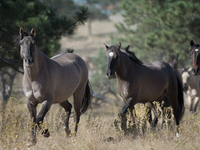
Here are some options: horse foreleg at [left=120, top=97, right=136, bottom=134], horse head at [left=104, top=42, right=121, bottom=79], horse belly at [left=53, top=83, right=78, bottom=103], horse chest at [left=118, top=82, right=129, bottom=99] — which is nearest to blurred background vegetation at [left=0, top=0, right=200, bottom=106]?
horse belly at [left=53, top=83, right=78, bottom=103]

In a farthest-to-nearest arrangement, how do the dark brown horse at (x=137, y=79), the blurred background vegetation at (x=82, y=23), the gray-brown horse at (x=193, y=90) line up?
the gray-brown horse at (x=193, y=90), the blurred background vegetation at (x=82, y=23), the dark brown horse at (x=137, y=79)

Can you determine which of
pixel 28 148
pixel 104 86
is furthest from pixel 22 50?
pixel 104 86

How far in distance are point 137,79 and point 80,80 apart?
1.42 m

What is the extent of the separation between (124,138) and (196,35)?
8.62 meters

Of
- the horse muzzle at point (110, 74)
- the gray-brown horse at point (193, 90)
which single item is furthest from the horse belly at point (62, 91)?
the gray-brown horse at point (193, 90)

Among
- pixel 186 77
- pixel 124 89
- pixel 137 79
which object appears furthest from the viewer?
pixel 186 77

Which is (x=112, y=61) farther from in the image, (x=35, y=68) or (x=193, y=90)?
(x=193, y=90)

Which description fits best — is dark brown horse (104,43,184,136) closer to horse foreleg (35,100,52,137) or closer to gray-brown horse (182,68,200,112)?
horse foreleg (35,100,52,137)

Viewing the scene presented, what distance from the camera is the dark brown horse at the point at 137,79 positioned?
5.64m

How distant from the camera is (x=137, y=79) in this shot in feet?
19.4

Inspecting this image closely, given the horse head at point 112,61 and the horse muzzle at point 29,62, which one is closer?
the horse muzzle at point 29,62

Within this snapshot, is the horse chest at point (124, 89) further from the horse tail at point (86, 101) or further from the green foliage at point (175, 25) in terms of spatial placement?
the green foliage at point (175, 25)

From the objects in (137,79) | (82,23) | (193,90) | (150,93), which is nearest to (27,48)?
(137,79)

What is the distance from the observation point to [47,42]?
705cm
